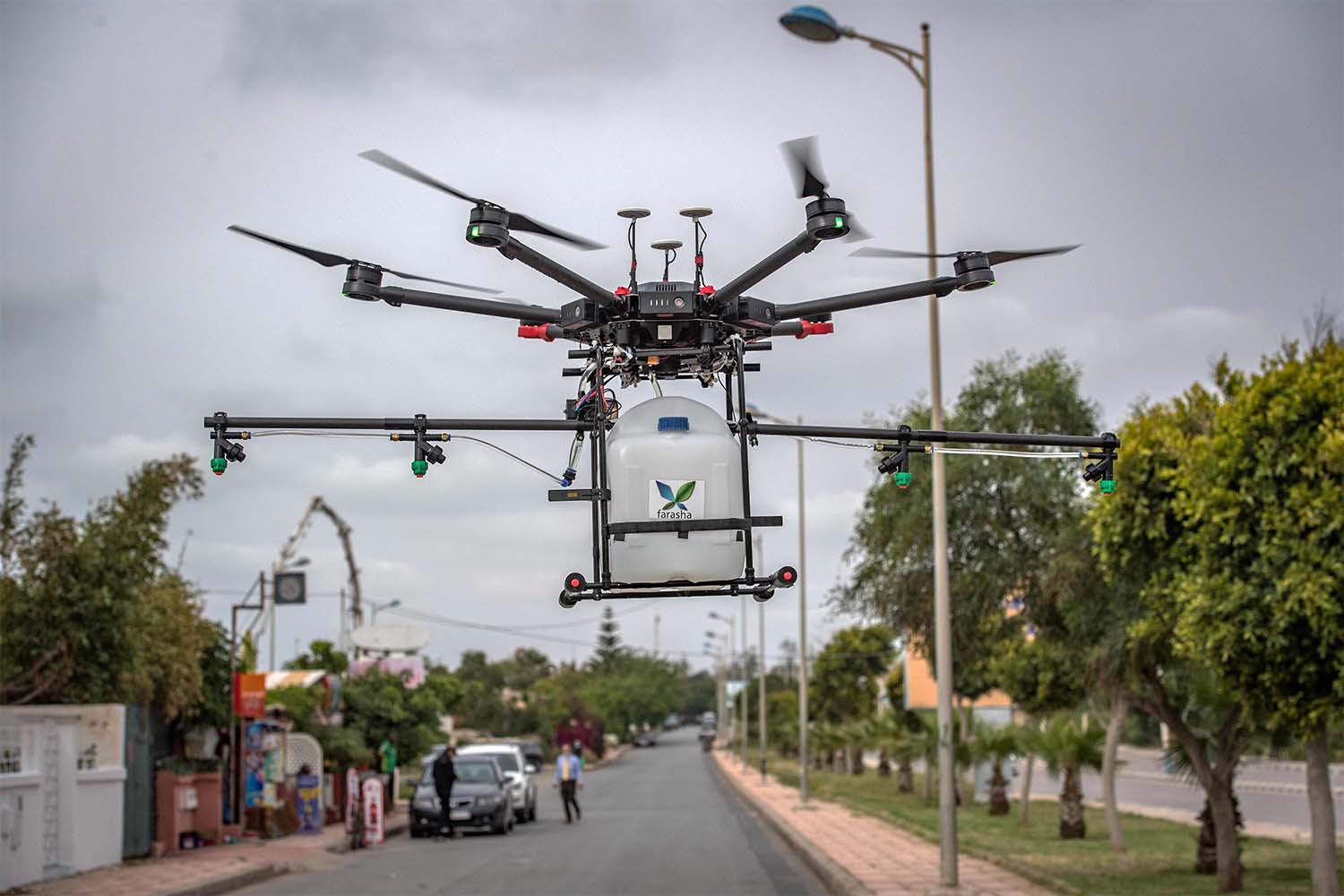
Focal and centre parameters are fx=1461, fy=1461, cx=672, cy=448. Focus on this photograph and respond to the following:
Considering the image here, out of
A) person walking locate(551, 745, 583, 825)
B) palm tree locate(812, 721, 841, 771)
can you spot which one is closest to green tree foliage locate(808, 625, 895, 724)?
palm tree locate(812, 721, 841, 771)

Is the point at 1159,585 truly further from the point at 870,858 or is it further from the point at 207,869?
the point at 207,869

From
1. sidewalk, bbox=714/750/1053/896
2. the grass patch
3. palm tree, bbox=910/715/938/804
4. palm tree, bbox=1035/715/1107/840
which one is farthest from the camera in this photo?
palm tree, bbox=910/715/938/804

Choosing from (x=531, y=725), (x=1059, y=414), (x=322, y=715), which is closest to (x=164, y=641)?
(x=322, y=715)

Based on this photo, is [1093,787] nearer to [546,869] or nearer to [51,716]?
[546,869]

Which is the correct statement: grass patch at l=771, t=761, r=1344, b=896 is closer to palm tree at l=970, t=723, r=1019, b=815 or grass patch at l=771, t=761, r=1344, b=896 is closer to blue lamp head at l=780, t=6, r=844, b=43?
palm tree at l=970, t=723, r=1019, b=815

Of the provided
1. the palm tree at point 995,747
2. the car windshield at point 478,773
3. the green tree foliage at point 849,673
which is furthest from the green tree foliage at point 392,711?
the green tree foliage at point 849,673

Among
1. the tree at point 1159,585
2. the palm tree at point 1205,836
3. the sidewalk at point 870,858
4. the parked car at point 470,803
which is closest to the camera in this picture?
the tree at point 1159,585

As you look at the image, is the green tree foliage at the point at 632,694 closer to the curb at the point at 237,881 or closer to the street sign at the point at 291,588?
the street sign at the point at 291,588
